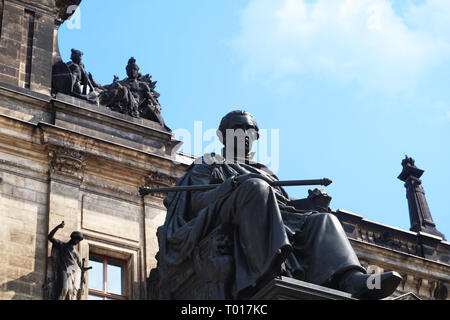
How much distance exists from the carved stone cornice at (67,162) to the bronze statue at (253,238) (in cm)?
338

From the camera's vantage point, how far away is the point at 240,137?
37.9 feet

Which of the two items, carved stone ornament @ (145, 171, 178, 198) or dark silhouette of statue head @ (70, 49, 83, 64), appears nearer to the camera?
carved stone ornament @ (145, 171, 178, 198)

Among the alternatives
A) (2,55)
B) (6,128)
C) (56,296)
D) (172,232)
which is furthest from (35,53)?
(172,232)

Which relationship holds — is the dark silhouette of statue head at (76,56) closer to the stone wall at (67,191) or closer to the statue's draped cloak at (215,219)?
the stone wall at (67,191)

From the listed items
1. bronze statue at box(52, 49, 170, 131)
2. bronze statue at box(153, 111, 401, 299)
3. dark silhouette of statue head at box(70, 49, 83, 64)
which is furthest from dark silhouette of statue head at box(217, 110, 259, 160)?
dark silhouette of statue head at box(70, 49, 83, 64)

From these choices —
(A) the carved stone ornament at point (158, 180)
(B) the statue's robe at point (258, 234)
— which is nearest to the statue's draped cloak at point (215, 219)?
(B) the statue's robe at point (258, 234)

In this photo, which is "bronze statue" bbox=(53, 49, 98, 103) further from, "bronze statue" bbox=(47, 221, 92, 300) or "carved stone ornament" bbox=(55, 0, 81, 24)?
"bronze statue" bbox=(47, 221, 92, 300)

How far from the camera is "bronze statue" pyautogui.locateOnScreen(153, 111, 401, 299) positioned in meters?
9.55

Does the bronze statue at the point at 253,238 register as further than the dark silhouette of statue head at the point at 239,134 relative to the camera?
No

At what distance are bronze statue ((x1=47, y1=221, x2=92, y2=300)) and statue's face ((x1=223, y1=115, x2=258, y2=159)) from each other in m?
2.66

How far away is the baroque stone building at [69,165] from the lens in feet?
44.2

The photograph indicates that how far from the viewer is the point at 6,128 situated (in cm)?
1423
